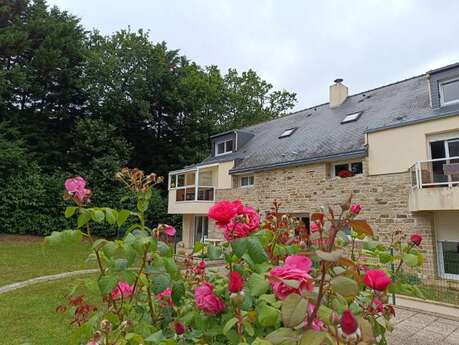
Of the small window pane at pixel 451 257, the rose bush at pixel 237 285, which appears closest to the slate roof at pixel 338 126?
the small window pane at pixel 451 257

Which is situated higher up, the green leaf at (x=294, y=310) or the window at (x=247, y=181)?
the window at (x=247, y=181)

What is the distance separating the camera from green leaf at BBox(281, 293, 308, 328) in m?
0.84

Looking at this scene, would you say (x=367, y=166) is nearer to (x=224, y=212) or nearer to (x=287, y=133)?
(x=287, y=133)

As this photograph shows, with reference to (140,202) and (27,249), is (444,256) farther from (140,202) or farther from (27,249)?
(27,249)

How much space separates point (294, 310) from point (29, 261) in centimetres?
1379

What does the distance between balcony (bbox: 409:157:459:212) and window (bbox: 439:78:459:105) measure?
8.33 feet

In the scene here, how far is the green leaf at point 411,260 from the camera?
1.88 metres

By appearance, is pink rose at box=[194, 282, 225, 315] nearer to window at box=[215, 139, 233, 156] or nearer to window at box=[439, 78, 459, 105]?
window at box=[439, 78, 459, 105]

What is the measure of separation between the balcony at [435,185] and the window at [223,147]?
11607 mm

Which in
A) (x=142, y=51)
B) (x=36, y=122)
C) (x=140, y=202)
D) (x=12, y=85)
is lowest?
(x=140, y=202)

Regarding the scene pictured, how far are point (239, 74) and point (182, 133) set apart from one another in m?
9.61

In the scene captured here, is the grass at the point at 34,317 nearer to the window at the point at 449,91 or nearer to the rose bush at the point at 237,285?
the rose bush at the point at 237,285

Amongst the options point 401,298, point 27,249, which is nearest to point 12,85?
point 27,249

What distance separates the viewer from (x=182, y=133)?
89.2 feet
